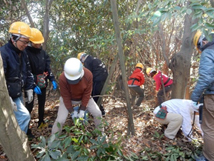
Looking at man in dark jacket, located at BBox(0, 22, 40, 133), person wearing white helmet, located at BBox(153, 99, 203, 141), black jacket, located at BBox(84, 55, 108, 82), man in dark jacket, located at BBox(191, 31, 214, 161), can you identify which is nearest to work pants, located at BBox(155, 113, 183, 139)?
person wearing white helmet, located at BBox(153, 99, 203, 141)

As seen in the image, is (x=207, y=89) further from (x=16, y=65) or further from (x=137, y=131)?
(x=16, y=65)

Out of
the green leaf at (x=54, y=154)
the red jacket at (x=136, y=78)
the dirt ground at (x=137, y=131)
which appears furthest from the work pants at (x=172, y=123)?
the green leaf at (x=54, y=154)

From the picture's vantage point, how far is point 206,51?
242cm

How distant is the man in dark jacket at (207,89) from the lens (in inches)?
94.7

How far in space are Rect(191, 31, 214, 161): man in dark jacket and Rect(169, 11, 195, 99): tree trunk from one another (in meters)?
0.77

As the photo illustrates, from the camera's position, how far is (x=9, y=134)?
59.6 inches

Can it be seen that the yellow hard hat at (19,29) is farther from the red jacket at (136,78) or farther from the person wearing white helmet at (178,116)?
the red jacket at (136,78)

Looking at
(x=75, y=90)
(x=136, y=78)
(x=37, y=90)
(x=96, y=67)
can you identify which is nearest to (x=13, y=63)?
(x=37, y=90)

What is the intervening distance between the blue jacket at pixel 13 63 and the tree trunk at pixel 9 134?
43.2 inches

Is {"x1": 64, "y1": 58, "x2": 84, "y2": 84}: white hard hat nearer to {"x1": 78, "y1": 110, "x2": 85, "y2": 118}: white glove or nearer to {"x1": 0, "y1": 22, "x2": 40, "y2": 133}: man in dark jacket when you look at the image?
{"x1": 78, "y1": 110, "x2": 85, "y2": 118}: white glove

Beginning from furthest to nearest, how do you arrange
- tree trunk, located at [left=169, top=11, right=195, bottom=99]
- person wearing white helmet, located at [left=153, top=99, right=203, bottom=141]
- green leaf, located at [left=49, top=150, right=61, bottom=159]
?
tree trunk, located at [left=169, top=11, right=195, bottom=99]
person wearing white helmet, located at [left=153, top=99, right=203, bottom=141]
green leaf, located at [left=49, top=150, right=61, bottom=159]

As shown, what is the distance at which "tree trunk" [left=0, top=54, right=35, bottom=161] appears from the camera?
1436mm

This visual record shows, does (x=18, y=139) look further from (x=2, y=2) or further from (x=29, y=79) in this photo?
(x=2, y=2)

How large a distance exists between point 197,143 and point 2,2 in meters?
5.93
